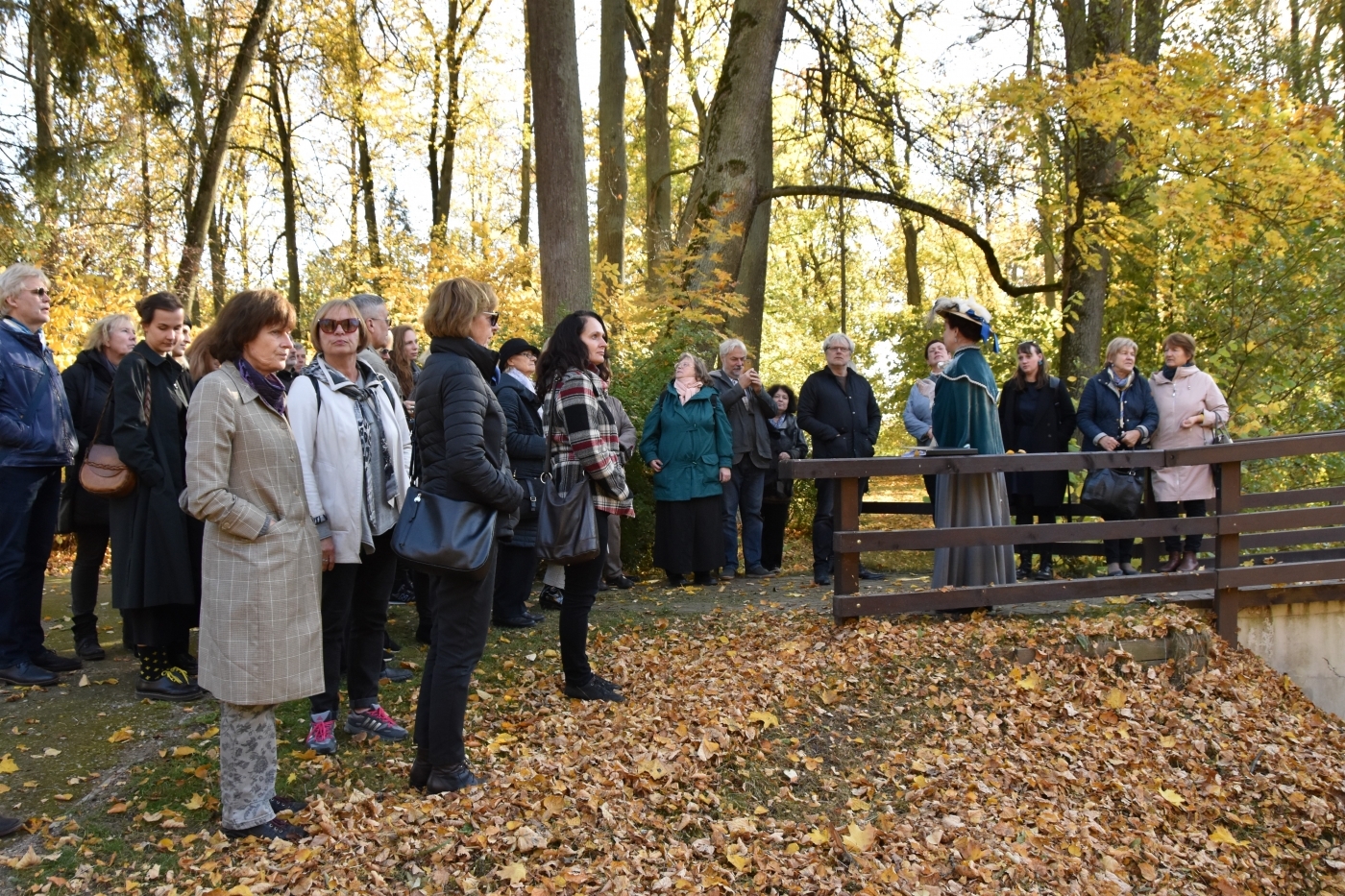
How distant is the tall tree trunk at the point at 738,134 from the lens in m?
10.7

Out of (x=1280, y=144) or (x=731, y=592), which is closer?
(x=731, y=592)

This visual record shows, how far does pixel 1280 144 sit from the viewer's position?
10.6 m

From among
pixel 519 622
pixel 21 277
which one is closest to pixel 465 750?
pixel 519 622

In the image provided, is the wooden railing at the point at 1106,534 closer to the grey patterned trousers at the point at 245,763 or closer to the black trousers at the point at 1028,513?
the black trousers at the point at 1028,513

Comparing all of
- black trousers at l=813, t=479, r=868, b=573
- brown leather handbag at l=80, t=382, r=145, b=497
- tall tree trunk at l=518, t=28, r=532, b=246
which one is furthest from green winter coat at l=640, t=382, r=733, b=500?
tall tree trunk at l=518, t=28, r=532, b=246

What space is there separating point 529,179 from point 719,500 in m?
16.2

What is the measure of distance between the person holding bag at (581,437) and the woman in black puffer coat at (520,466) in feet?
5.30

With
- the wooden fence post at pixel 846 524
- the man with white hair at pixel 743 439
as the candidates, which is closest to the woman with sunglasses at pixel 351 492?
the wooden fence post at pixel 846 524

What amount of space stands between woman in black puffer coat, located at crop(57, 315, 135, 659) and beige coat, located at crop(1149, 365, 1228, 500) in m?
7.39

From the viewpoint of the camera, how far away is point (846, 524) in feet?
21.9

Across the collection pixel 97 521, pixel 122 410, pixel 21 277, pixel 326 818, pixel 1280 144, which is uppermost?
pixel 1280 144

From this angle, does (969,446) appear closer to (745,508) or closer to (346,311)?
(745,508)

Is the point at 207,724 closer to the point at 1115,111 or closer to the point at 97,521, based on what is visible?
the point at 97,521

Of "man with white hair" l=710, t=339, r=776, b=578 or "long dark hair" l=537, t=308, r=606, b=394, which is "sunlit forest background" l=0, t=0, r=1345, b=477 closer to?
"man with white hair" l=710, t=339, r=776, b=578
